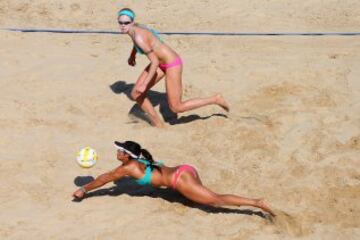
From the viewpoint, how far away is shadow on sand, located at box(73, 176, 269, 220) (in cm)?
713

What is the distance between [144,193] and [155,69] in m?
1.67

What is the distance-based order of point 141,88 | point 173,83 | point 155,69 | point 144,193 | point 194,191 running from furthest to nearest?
1. point 173,83
2. point 141,88
3. point 155,69
4. point 144,193
5. point 194,191

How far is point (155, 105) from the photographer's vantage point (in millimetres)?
9766

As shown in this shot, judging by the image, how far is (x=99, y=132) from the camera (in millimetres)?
8891

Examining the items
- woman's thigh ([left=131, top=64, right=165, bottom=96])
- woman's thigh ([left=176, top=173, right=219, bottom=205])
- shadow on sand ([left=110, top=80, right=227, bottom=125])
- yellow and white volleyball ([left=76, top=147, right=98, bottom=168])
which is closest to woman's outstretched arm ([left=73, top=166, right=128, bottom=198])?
yellow and white volleyball ([left=76, top=147, right=98, bottom=168])

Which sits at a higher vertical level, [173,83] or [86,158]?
[173,83]

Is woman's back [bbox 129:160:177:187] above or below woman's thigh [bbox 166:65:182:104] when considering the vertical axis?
below

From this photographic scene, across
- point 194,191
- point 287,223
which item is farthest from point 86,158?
point 287,223

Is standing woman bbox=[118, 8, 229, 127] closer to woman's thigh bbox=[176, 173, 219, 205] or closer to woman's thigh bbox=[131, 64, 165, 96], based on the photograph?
woman's thigh bbox=[131, 64, 165, 96]

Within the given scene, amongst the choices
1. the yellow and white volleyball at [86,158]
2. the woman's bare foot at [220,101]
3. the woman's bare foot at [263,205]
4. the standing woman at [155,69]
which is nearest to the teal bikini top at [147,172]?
the yellow and white volleyball at [86,158]

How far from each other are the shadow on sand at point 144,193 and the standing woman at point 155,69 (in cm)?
135

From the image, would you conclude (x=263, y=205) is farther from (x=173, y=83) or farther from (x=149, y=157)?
(x=173, y=83)

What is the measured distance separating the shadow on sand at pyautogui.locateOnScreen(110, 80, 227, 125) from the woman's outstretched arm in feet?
7.49

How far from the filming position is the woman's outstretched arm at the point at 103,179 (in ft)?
22.9
